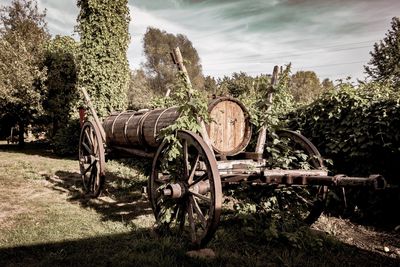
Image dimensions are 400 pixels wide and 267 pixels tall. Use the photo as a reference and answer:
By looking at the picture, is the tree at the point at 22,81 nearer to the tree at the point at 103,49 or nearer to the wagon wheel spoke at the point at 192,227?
the tree at the point at 103,49

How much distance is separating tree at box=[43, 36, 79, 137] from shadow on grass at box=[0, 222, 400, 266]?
963cm

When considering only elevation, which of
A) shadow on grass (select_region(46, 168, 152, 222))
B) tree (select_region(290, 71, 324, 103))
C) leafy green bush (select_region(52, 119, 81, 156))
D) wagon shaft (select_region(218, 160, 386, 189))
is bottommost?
shadow on grass (select_region(46, 168, 152, 222))

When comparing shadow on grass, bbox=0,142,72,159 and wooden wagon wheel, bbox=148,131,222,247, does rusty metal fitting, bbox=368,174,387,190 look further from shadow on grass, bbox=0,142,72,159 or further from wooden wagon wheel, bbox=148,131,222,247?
shadow on grass, bbox=0,142,72,159

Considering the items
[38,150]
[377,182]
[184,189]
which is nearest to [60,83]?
[38,150]

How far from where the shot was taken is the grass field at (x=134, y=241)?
11.0 ft

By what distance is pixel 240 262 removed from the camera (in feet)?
10.8

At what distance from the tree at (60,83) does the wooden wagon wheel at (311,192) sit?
10415mm

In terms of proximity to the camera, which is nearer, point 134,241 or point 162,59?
point 134,241

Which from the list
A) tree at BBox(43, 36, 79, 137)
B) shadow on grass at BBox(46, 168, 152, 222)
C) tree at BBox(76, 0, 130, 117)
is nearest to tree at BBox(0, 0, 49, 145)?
tree at BBox(43, 36, 79, 137)

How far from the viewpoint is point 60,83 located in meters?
12.8

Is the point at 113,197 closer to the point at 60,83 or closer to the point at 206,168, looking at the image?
the point at 206,168

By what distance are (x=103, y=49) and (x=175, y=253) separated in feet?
29.9

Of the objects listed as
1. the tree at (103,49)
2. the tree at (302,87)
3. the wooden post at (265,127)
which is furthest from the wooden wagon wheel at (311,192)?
the tree at (302,87)

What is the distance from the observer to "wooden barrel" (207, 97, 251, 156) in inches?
165
